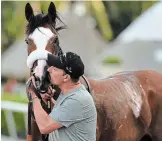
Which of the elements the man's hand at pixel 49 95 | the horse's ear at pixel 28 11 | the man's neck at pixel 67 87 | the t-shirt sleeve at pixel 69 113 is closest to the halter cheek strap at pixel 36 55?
the man's hand at pixel 49 95

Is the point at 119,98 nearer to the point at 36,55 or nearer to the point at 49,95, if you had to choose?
the point at 49,95

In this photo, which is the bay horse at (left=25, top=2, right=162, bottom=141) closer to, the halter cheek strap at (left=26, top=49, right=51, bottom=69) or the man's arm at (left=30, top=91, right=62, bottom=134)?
the halter cheek strap at (left=26, top=49, right=51, bottom=69)

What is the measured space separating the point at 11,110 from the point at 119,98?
4.09 metres

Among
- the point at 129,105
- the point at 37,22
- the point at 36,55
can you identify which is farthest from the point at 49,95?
the point at 129,105

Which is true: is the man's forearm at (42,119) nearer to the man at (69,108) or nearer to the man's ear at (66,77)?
the man at (69,108)

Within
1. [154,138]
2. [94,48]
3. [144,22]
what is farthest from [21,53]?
[154,138]

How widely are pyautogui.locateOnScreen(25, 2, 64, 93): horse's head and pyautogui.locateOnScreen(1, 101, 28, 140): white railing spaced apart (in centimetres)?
373

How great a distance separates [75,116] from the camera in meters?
4.08

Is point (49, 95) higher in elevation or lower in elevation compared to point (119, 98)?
higher

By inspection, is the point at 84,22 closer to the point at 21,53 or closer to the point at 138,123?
the point at 21,53

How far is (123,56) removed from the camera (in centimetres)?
1936

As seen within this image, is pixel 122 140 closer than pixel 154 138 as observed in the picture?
Yes

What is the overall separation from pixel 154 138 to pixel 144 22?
24.5 ft

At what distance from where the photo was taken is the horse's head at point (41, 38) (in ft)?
15.7
